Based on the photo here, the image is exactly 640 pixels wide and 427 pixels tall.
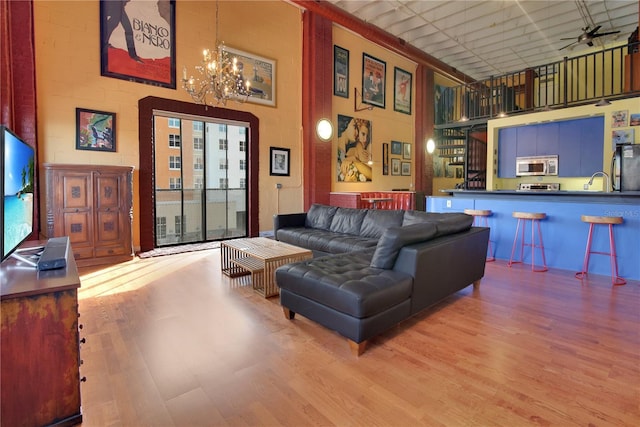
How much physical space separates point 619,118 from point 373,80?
5.34 metres

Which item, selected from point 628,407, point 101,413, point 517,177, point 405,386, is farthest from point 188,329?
point 517,177

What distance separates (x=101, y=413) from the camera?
1.73 m

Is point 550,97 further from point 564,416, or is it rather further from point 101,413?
point 101,413

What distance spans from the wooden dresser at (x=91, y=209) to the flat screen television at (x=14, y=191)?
226 centimetres

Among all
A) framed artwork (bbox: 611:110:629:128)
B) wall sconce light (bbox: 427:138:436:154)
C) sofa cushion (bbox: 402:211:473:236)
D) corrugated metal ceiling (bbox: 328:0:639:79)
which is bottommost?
sofa cushion (bbox: 402:211:473:236)

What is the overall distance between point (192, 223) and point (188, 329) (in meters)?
4.48

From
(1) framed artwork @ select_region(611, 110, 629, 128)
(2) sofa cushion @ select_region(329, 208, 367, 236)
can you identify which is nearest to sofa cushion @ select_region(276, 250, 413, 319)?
(2) sofa cushion @ select_region(329, 208, 367, 236)

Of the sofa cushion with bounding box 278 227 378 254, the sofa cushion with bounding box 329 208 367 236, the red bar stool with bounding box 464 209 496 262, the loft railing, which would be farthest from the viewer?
the loft railing

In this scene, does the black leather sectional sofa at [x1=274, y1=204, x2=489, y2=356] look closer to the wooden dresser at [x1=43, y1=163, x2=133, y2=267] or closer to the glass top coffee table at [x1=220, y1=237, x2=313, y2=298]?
the glass top coffee table at [x1=220, y1=237, x2=313, y2=298]

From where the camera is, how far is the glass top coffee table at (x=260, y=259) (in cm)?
355

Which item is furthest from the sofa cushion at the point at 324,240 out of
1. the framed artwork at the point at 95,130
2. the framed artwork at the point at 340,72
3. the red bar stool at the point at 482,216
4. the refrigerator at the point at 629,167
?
the framed artwork at the point at 340,72

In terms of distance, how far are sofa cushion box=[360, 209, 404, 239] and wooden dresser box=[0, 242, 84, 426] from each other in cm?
366

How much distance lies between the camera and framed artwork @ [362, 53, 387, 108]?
8.85 meters

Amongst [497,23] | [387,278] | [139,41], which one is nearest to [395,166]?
[497,23]
